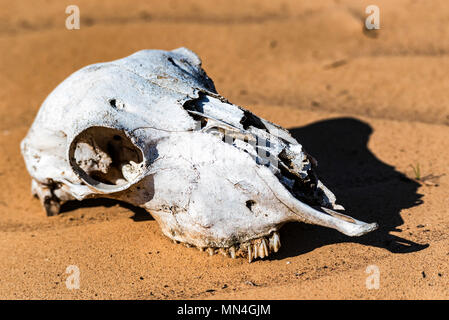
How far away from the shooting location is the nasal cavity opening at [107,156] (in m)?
3.58

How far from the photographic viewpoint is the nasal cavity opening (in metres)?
3.58

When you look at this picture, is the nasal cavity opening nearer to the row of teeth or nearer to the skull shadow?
the row of teeth

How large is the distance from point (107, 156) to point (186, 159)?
0.64m

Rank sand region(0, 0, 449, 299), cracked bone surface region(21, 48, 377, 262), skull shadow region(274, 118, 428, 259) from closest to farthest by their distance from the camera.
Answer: cracked bone surface region(21, 48, 377, 262)
sand region(0, 0, 449, 299)
skull shadow region(274, 118, 428, 259)

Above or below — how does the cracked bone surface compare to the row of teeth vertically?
above

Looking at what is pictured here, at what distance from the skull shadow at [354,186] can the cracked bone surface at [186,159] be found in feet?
1.13

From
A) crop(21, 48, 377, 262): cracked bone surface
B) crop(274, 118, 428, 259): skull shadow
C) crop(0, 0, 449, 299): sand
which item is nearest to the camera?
crop(21, 48, 377, 262): cracked bone surface

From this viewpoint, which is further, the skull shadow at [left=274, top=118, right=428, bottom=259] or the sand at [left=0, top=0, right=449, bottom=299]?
the skull shadow at [left=274, top=118, right=428, bottom=259]

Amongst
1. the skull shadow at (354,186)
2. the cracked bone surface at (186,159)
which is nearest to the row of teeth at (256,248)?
the cracked bone surface at (186,159)

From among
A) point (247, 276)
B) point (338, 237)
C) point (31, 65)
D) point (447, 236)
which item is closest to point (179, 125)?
point (247, 276)

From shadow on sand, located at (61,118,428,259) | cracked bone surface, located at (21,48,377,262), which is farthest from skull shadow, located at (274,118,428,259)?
cracked bone surface, located at (21,48,377,262)

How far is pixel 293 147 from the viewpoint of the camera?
330cm

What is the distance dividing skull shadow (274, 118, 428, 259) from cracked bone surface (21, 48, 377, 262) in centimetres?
35

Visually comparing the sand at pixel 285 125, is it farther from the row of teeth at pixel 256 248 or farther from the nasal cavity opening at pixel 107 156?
the nasal cavity opening at pixel 107 156
